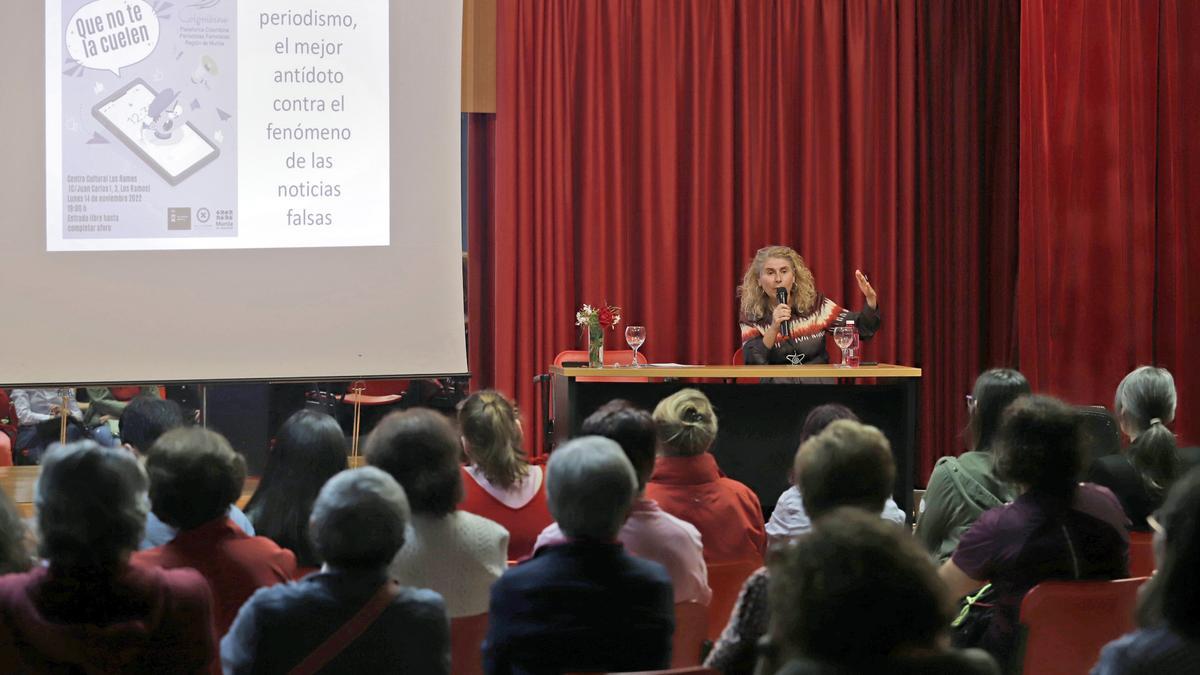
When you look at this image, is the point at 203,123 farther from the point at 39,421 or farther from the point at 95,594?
the point at 95,594

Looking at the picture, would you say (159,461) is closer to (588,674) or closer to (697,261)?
(588,674)

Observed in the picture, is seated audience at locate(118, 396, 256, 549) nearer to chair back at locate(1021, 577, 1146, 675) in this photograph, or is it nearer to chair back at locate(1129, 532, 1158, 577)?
chair back at locate(1021, 577, 1146, 675)

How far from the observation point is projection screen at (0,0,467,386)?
489 cm

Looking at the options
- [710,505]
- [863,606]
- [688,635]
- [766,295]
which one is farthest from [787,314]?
[863,606]

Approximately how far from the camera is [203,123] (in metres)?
4.96

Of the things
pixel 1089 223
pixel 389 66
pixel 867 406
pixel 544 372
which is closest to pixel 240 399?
pixel 544 372

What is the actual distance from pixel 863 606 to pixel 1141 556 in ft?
5.68

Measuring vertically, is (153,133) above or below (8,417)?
above

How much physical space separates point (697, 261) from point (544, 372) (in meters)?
1.05

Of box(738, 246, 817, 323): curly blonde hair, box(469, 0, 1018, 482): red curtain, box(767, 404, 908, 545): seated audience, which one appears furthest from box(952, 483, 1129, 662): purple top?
box(469, 0, 1018, 482): red curtain

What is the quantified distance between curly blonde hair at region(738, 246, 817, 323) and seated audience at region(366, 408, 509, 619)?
3.44 meters

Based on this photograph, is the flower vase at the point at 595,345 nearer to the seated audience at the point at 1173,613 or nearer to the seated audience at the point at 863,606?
the seated audience at the point at 1173,613

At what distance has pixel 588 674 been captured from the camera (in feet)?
5.93

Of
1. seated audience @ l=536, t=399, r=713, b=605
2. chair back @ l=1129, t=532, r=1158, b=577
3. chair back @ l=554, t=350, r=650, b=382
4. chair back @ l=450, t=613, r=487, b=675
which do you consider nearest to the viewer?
chair back @ l=450, t=613, r=487, b=675
